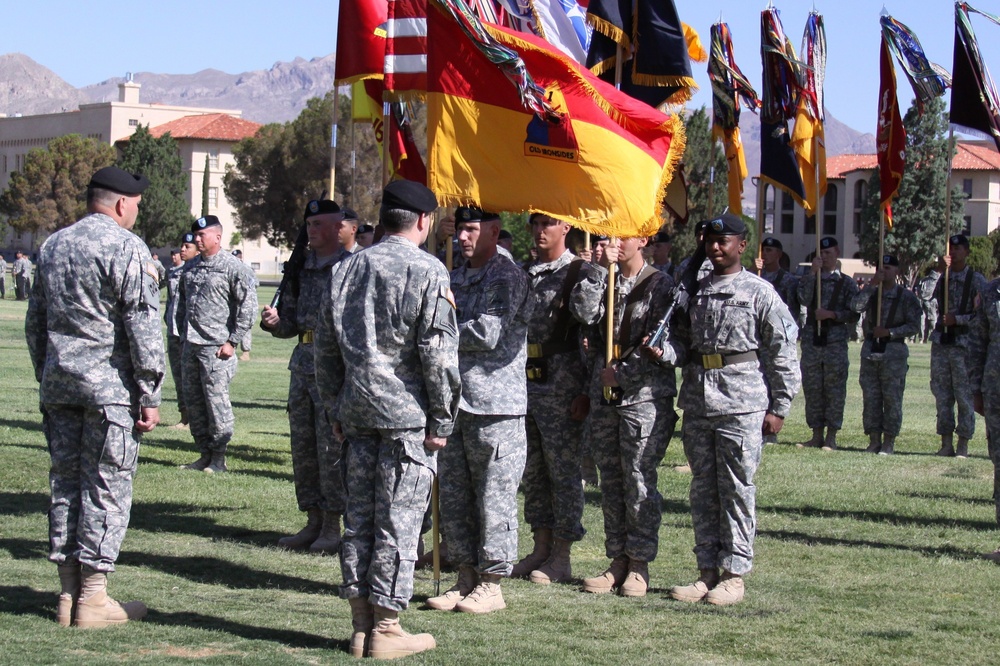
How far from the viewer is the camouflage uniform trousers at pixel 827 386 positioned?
15.2 meters

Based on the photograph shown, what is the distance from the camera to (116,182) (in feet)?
22.5

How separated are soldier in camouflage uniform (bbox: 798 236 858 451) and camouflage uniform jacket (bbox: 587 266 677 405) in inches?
292

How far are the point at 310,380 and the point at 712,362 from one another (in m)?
3.01

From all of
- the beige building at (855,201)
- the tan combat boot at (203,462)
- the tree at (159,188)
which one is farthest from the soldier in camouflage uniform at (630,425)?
the tree at (159,188)

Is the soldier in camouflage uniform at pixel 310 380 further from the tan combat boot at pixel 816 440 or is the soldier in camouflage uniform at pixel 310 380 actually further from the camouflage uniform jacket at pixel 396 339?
the tan combat boot at pixel 816 440

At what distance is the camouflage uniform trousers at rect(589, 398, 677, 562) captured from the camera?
7.82 metres

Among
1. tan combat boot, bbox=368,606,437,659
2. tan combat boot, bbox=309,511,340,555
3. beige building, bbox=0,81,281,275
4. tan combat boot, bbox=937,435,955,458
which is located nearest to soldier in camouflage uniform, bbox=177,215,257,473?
tan combat boot, bbox=309,511,340,555

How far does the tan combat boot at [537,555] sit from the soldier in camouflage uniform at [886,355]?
25.3 feet

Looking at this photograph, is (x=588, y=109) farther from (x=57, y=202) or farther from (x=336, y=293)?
(x=57, y=202)

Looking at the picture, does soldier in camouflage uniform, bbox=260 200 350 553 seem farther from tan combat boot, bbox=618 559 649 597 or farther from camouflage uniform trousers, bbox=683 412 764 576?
camouflage uniform trousers, bbox=683 412 764 576

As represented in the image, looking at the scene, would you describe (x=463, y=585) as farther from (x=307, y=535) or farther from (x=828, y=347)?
(x=828, y=347)

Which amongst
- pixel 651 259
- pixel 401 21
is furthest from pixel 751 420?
pixel 651 259

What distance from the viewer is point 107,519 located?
6.71 meters

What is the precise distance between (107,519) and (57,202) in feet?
301
